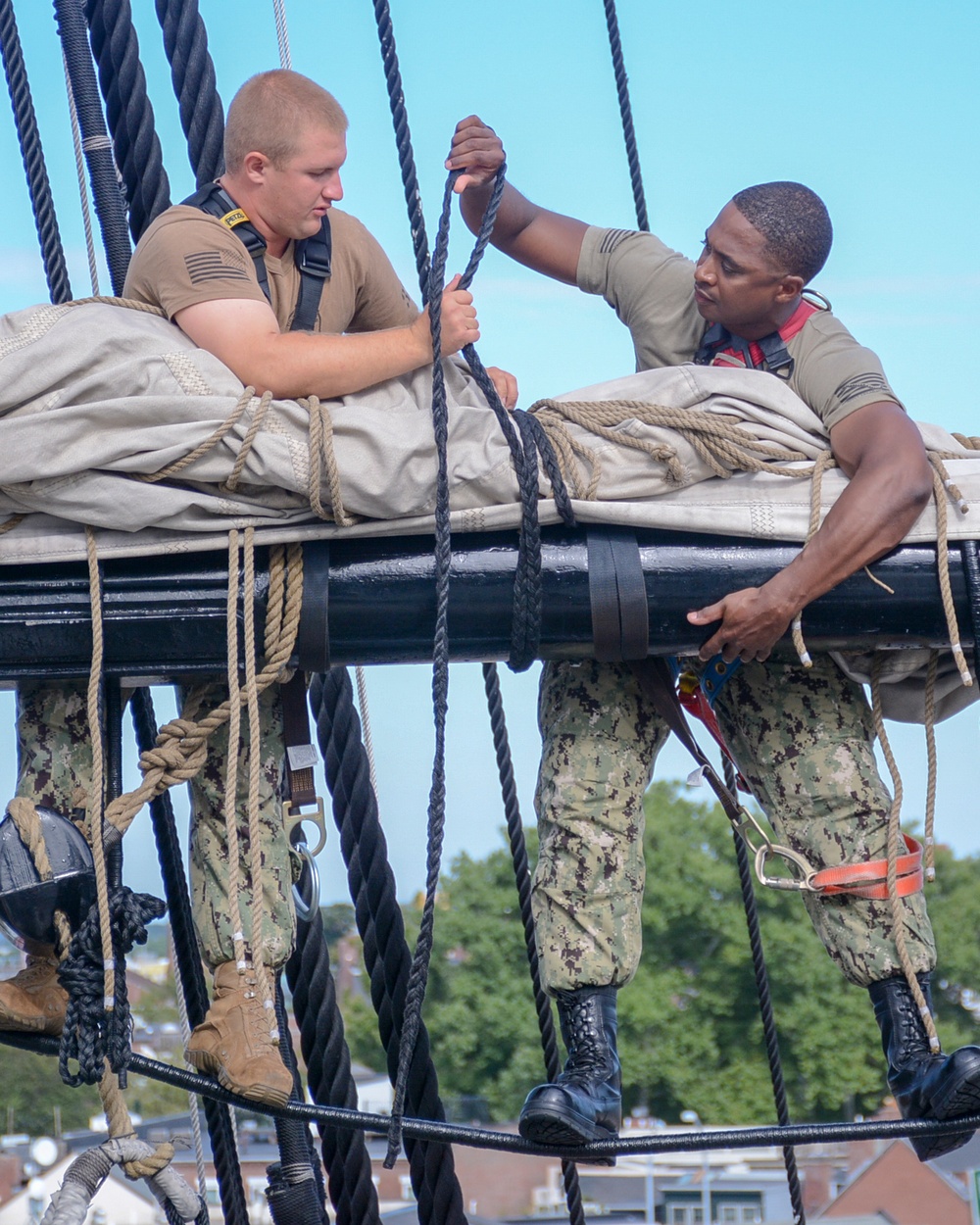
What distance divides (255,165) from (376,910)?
158 centimetres

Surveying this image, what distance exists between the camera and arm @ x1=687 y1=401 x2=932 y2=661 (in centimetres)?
220

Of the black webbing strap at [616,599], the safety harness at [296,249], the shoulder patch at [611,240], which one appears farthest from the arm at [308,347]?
the shoulder patch at [611,240]

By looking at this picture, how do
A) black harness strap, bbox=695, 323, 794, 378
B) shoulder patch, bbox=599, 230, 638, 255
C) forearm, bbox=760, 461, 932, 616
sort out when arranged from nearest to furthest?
forearm, bbox=760, 461, 932, 616, black harness strap, bbox=695, 323, 794, 378, shoulder patch, bbox=599, 230, 638, 255

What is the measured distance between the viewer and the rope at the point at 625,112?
4020 millimetres

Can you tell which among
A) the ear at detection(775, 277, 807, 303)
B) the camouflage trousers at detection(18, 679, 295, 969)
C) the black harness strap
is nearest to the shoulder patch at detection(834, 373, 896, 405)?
the black harness strap

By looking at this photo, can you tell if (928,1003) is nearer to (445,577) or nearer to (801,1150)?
(445,577)

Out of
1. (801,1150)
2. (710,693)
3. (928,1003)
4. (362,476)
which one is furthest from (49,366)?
(801,1150)

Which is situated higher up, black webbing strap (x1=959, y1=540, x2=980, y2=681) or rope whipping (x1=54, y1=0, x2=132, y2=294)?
rope whipping (x1=54, y1=0, x2=132, y2=294)

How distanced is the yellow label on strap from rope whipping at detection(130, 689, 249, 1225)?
109cm

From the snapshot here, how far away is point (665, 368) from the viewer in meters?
2.41

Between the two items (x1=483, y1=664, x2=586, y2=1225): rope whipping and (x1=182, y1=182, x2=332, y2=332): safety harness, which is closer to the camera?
(x1=182, y1=182, x2=332, y2=332): safety harness

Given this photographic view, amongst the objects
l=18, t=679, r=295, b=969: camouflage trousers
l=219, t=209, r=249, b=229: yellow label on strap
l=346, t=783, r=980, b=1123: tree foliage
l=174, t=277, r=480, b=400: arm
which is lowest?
l=346, t=783, r=980, b=1123: tree foliage

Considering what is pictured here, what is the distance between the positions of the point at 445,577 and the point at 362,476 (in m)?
0.19

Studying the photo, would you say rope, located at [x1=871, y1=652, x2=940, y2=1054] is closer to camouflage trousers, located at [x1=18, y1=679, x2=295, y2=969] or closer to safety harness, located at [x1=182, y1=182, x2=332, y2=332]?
camouflage trousers, located at [x1=18, y1=679, x2=295, y2=969]
